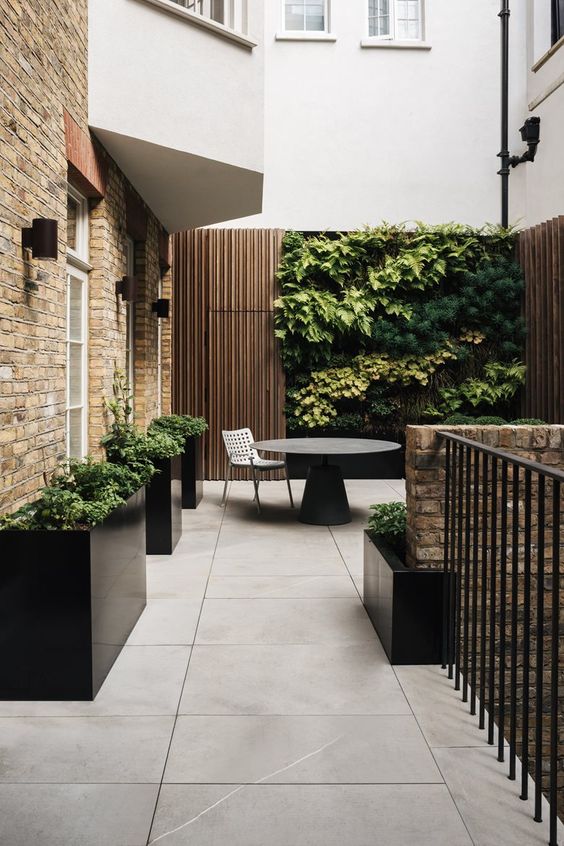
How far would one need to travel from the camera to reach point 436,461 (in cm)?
347

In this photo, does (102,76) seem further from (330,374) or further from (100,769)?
(330,374)

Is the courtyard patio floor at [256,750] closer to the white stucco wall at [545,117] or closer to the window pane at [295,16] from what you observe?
the white stucco wall at [545,117]

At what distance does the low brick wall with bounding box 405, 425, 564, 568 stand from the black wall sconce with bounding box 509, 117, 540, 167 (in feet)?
26.1

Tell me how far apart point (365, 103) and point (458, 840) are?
10.2 metres

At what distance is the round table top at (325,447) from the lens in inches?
255

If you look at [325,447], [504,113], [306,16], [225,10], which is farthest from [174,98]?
[504,113]

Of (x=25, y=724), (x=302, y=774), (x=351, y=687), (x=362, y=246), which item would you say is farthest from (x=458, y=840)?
(x=362, y=246)

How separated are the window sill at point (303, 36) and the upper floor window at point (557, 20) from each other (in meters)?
3.07

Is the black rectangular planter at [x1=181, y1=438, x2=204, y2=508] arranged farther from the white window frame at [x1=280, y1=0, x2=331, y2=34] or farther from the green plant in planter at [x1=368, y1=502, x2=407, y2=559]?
the white window frame at [x1=280, y1=0, x2=331, y2=34]

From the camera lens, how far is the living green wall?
383 inches

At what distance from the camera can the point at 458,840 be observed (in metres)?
1.99

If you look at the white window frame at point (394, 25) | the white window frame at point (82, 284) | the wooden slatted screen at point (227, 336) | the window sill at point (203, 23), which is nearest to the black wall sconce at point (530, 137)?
the white window frame at point (394, 25)

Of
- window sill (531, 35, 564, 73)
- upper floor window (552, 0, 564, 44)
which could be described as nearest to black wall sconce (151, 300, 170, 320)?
window sill (531, 35, 564, 73)

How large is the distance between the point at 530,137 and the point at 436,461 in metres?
8.23
